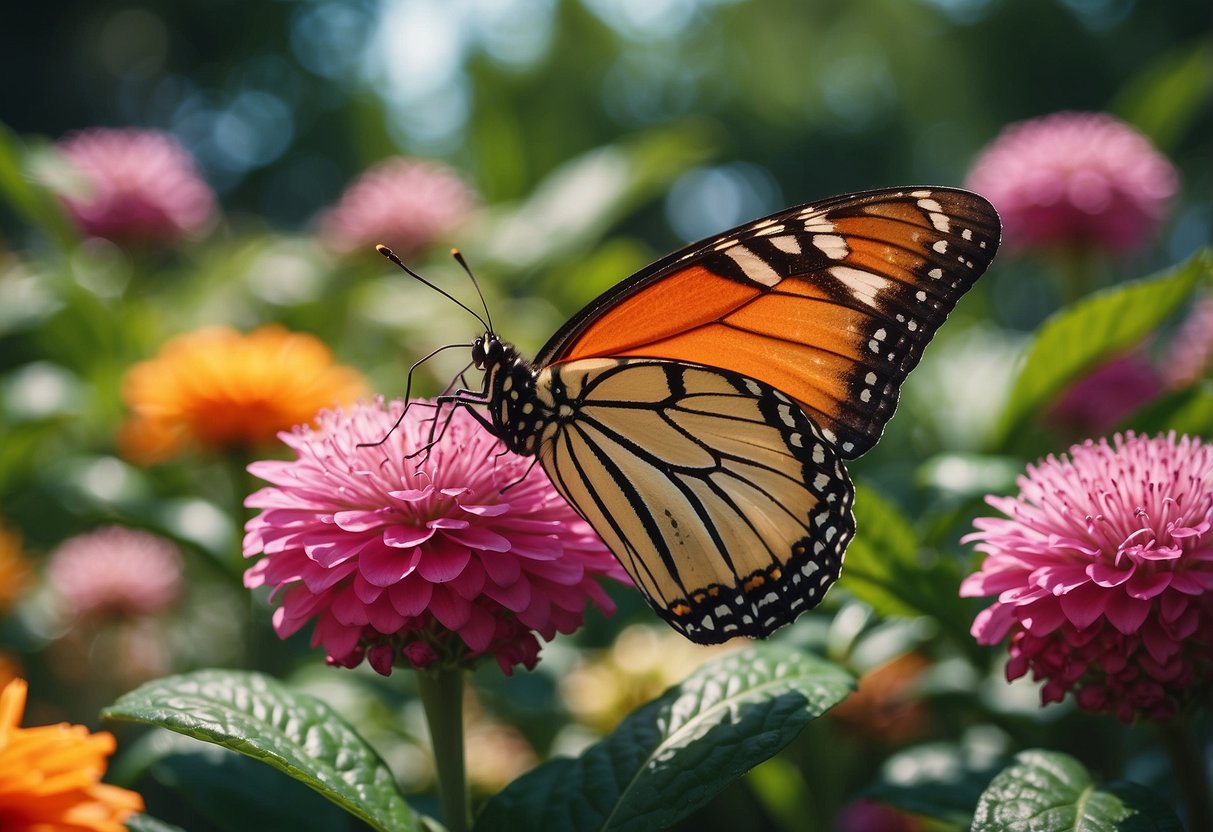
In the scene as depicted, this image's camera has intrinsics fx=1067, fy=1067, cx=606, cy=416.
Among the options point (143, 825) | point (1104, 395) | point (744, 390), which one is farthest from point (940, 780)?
point (1104, 395)

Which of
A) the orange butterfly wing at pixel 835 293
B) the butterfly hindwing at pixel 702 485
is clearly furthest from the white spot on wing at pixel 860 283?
the butterfly hindwing at pixel 702 485

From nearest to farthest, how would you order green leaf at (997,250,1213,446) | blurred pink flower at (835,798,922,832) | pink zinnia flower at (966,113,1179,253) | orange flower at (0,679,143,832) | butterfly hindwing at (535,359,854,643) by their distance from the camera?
orange flower at (0,679,143,832), butterfly hindwing at (535,359,854,643), green leaf at (997,250,1213,446), blurred pink flower at (835,798,922,832), pink zinnia flower at (966,113,1179,253)

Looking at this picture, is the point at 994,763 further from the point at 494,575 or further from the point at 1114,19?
the point at 1114,19

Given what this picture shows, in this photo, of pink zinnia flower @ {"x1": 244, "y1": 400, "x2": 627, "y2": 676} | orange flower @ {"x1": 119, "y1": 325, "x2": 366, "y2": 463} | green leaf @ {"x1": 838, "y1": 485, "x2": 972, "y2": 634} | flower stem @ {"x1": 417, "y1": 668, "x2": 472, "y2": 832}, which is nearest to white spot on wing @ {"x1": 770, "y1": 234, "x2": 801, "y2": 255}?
green leaf @ {"x1": 838, "y1": 485, "x2": 972, "y2": 634}

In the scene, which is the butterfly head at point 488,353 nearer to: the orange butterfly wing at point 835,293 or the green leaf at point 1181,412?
the orange butterfly wing at point 835,293

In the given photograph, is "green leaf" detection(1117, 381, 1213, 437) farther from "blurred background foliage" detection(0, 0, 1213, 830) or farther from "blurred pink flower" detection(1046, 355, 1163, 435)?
"blurred pink flower" detection(1046, 355, 1163, 435)

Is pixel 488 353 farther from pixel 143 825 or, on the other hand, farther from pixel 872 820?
pixel 872 820
